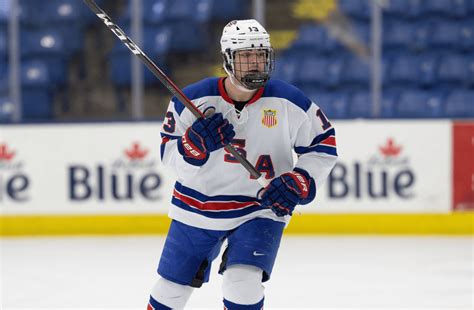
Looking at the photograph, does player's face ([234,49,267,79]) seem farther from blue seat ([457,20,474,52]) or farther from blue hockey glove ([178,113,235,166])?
blue seat ([457,20,474,52])

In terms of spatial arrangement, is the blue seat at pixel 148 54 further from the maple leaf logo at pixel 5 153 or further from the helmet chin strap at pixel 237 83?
the helmet chin strap at pixel 237 83

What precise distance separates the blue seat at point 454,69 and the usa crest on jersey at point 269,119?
440 centimetres

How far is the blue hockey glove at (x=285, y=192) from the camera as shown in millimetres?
2877

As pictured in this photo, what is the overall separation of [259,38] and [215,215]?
57 centimetres

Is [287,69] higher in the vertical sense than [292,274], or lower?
higher

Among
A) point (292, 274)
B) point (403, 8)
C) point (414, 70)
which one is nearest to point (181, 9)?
point (403, 8)

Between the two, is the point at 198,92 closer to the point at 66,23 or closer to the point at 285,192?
the point at 285,192

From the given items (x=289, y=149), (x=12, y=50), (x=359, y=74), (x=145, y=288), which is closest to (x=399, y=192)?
(x=359, y=74)

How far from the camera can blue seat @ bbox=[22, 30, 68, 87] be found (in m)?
7.10

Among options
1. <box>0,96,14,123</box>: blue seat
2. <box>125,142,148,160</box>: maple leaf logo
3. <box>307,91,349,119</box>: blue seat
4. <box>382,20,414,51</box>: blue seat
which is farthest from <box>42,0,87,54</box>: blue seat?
<box>382,20,414,51</box>: blue seat

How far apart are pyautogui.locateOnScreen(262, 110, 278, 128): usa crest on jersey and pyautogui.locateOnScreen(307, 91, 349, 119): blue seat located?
381 centimetres

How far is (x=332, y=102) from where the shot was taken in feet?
22.8

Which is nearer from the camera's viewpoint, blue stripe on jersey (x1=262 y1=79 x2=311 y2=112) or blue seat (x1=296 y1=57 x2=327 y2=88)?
blue stripe on jersey (x1=262 y1=79 x2=311 y2=112)

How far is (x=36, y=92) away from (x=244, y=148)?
4263 mm
